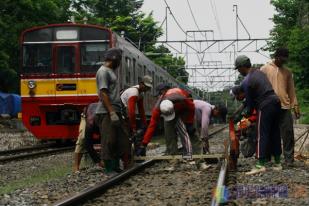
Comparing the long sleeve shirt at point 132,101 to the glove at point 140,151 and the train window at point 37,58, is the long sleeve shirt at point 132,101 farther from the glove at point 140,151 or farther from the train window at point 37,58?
the train window at point 37,58

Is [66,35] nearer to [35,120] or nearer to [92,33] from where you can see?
[92,33]

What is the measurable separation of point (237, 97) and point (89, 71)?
7217 mm

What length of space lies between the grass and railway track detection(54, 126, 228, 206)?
1357mm

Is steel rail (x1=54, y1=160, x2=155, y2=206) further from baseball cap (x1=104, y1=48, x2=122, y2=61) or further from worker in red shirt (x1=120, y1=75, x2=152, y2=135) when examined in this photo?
baseball cap (x1=104, y1=48, x2=122, y2=61)

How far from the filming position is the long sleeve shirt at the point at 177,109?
9727 mm

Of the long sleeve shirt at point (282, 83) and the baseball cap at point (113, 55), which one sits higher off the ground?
the baseball cap at point (113, 55)

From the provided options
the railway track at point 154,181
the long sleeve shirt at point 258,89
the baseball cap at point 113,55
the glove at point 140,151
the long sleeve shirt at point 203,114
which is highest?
the baseball cap at point 113,55

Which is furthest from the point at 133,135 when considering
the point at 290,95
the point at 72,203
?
the point at 72,203

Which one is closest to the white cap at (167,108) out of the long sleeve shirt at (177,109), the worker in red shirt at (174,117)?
the worker in red shirt at (174,117)

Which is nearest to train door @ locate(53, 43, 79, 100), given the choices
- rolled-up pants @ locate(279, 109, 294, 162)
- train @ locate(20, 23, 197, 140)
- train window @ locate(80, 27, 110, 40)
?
train @ locate(20, 23, 197, 140)

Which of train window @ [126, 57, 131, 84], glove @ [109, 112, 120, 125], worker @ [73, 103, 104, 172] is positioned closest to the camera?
glove @ [109, 112, 120, 125]

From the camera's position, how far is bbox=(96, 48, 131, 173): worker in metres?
8.48

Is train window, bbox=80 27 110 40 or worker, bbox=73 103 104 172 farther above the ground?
train window, bbox=80 27 110 40

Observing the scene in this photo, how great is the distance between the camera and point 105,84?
849 cm
